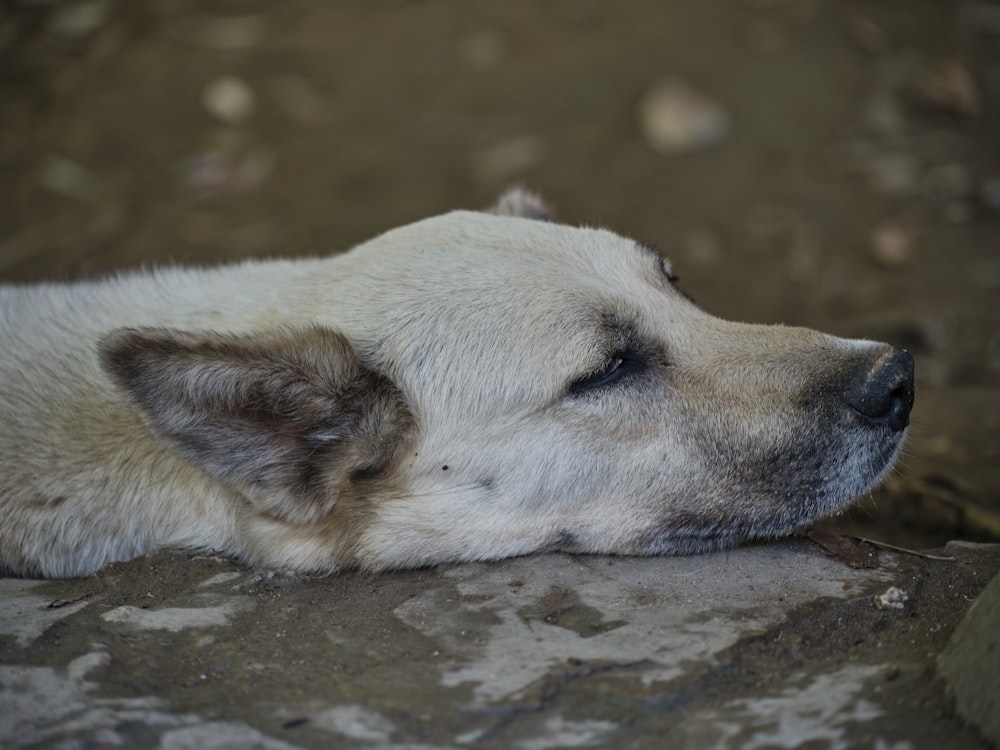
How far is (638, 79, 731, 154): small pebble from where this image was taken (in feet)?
25.8

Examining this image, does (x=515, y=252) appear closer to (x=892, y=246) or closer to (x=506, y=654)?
(x=506, y=654)

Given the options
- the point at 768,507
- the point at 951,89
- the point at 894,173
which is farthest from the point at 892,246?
the point at 768,507

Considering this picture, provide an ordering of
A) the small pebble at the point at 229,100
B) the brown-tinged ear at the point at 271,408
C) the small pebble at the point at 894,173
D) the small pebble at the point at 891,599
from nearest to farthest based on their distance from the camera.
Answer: the small pebble at the point at 891,599
the brown-tinged ear at the point at 271,408
the small pebble at the point at 894,173
the small pebble at the point at 229,100

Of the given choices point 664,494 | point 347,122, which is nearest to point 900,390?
point 664,494

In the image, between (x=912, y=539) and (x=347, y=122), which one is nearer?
(x=912, y=539)

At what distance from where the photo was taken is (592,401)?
3.24 m

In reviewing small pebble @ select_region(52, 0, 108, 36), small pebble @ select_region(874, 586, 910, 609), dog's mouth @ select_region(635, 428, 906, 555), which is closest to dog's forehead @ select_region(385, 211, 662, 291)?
dog's mouth @ select_region(635, 428, 906, 555)

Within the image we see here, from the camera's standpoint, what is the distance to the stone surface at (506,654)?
7.45ft

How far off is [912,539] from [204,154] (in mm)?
5710

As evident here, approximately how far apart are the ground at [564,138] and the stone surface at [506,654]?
10.4 feet

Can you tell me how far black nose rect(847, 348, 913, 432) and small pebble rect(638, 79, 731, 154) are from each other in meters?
4.83

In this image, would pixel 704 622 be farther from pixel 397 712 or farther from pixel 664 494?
pixel 397 712

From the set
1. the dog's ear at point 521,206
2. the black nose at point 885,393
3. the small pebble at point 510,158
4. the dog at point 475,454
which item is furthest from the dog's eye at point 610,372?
the small pebble at point 510,158

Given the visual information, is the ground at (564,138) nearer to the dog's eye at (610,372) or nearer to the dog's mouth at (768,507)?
the dog's mouth at (768,507)
